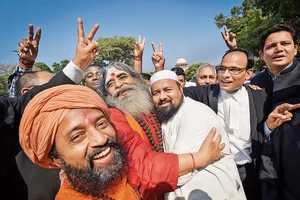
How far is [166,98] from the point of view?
258cm

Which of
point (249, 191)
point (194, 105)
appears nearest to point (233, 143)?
point (249, 191)

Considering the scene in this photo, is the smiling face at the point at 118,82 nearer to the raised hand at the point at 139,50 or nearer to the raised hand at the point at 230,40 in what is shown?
the raised hand at the point at 139,50

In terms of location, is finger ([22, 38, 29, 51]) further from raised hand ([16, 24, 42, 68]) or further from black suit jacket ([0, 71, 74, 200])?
black suit jacket ([0, 71, 74, 200])

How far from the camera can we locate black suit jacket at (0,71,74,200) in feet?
5.46

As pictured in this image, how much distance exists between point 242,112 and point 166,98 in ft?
3.27

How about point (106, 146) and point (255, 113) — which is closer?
point (106, 146)

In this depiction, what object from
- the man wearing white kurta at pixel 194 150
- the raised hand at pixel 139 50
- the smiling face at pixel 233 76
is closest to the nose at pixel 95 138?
the man wearing white kurta at pixel 194 150

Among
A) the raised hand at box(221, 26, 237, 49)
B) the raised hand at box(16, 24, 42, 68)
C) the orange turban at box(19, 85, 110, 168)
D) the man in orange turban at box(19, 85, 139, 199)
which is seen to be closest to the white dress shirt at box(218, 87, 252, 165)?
the raised hand at box(221, 26, 237, 49)

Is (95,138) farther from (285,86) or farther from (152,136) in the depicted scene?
(285,86)

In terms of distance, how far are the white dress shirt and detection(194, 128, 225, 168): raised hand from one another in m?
0.88

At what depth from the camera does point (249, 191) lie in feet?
8.64

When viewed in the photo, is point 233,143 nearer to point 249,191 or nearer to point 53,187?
point 249,191

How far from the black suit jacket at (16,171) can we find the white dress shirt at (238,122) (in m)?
2.03

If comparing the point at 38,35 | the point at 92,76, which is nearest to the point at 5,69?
the point at 92,76
